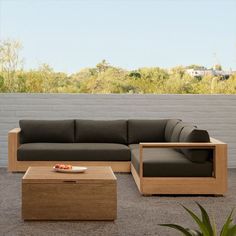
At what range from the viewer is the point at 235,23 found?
979 cm

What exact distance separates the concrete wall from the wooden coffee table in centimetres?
396

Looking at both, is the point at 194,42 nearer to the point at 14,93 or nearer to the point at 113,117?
the point at 113,117

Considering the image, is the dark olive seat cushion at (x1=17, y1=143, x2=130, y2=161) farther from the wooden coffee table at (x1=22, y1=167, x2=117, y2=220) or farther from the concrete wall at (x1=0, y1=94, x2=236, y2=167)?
the wooden coffee table at (x1=22, y1=167, x2=117, y2=220)

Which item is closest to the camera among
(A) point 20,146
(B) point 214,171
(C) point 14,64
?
(B) point 214,171

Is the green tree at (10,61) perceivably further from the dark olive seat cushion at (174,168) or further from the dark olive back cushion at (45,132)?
the dark olive seat cushion at (174,168)

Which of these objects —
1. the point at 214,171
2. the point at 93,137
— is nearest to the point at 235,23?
the point at 93,137

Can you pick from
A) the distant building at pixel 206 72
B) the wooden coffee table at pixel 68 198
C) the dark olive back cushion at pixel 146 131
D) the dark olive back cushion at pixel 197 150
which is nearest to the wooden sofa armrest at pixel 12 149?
the dark olive back cushion at pixel 146 131

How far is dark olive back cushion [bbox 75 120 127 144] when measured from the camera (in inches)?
Answer: 325

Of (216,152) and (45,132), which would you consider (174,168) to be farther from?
(45,132)

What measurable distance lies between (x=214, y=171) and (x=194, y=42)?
4.13m

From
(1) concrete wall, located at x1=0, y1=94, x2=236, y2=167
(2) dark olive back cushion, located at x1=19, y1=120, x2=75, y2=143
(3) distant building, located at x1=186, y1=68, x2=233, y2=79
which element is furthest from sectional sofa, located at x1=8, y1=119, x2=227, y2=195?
(3) distant building, located at x1=186, y1=68, x2=233, y2=79

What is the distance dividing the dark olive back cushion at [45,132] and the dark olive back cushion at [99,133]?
0.12 m

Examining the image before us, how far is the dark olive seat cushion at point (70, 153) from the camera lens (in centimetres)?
759

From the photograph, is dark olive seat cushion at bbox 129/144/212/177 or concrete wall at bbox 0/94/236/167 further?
concrete wall at bbox 0/94/236/167
